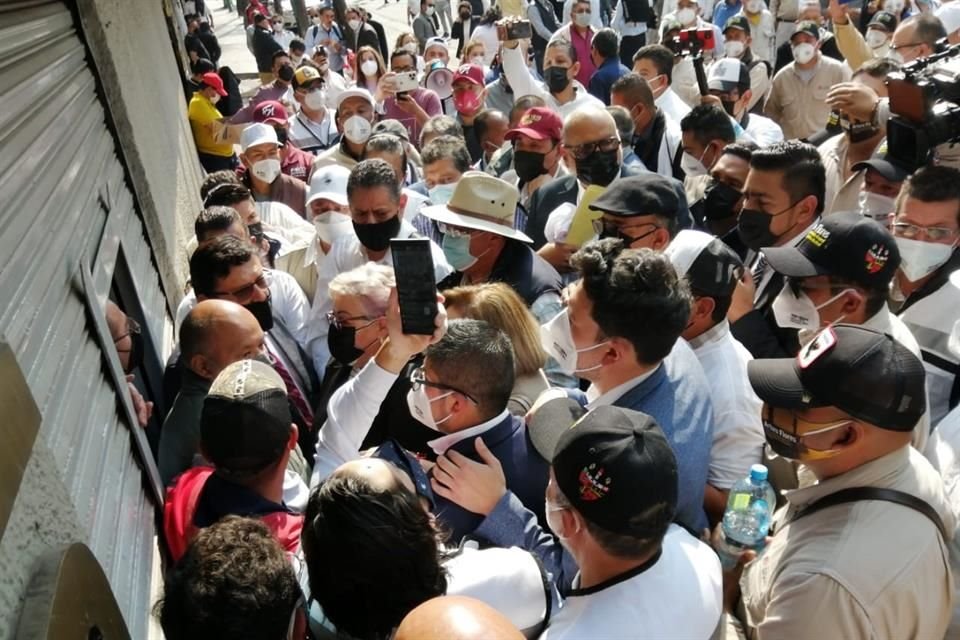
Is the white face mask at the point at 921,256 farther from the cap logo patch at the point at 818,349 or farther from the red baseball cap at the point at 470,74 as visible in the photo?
the red baseball cap at the point at 470,74

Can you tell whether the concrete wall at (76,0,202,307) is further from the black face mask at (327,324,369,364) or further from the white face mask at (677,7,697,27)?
the white face mask at (677,7,697,27)

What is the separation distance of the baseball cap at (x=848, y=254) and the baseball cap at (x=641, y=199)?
0.57 m

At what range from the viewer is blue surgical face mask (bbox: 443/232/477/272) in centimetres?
363

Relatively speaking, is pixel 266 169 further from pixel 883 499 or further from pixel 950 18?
pixel 950 18

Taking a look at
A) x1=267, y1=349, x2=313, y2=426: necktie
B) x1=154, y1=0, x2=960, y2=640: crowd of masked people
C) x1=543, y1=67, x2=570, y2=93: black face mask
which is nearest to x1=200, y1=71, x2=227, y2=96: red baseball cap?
x1=154, y1=0, x2=960, y2=640: crowd of masked people

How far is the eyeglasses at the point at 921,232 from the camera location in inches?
122

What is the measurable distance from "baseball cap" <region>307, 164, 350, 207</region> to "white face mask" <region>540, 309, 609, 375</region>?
6.63 ft

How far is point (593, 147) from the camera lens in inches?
171

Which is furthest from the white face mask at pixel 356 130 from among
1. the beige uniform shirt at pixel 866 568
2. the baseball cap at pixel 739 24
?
the beige uniform shirt at pixel 866 568

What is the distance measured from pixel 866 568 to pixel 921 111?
2643 millimetres

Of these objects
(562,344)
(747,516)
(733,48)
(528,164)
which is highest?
(562,344)

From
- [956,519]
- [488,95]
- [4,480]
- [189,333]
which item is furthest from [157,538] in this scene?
[488,95]

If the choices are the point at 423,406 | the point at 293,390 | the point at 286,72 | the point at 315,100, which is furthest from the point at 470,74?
the point at 423,406

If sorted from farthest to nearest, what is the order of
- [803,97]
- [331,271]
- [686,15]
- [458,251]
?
1. [686,15]
2. [803,97]
3. [331,271]
4. [458,251]
